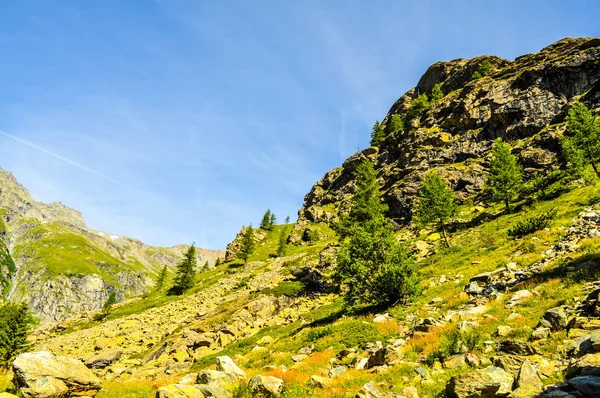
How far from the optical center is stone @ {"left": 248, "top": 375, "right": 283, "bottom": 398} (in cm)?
1018

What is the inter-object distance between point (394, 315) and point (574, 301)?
32.6ft

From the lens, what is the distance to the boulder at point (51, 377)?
8867 mm

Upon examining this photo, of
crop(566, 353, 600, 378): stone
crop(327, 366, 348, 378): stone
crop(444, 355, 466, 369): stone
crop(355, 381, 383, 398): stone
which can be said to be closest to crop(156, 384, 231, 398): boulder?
crop(355, 381, 383, 398): stone

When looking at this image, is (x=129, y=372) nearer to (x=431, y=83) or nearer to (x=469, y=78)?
(x=469, y=78)

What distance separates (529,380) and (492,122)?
86917mm

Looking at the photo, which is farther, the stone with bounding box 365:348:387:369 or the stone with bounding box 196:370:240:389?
the stone with bounding box 365:348:387:369

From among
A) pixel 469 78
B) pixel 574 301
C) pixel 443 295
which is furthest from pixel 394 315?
pixel 469 78

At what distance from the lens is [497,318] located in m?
12.8

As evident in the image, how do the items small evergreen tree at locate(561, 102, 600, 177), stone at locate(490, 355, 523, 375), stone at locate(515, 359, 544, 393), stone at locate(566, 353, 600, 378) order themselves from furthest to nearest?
small evergreen tree at locate(561, 102, 600, 177)
stone at locate(490, 355, 523, 375)
stone at locate(515, 359, 544, 393)
stone at locate(566, 353, 600, 378)

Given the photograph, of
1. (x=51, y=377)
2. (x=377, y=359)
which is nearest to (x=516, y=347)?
(x=377, y=359)

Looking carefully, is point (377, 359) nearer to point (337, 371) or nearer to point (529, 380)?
point (337, 371)

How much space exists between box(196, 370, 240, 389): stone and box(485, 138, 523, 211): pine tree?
47.8 m

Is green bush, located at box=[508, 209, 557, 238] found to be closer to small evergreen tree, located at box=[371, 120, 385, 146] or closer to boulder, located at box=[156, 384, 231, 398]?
boulder, located at box=[156, 384, 231, 398]

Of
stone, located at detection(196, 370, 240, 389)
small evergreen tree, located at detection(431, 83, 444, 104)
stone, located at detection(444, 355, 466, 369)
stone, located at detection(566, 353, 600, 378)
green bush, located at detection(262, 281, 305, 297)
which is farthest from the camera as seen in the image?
small evergreen tree, located at detection(431, 83, 444, 104)
